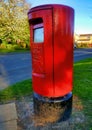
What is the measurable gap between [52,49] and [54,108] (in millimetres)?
975

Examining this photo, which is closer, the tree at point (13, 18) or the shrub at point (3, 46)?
the tree at point (13, 18)

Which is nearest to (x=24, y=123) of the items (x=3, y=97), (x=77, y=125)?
(x=77, y=125)

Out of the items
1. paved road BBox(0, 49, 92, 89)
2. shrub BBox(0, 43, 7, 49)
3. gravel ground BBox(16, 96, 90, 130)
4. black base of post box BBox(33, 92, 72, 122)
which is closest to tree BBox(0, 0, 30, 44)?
shrub BBox(0, 43, 7, 49)

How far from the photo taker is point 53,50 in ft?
11.4

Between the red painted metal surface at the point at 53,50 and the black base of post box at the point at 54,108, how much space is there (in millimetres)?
88

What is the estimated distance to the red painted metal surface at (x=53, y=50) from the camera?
3.41 metres

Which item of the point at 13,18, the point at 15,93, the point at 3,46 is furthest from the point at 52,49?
the point at 3,46

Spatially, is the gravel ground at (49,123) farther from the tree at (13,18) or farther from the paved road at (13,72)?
the tree at (13,18)

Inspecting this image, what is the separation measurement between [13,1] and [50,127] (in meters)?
30.3

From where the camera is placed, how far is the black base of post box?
358 centimetres

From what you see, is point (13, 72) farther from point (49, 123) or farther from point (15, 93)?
point (49, 123)

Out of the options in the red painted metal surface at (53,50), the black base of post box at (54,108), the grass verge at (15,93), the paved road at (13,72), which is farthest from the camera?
the paved road at (13,72)

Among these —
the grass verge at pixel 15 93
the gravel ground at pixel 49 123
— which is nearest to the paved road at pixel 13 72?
the grass verge at pixel 15 93

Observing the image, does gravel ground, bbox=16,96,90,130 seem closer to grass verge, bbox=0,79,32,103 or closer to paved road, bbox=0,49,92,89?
grass verge, bbox=0,79,32,103
